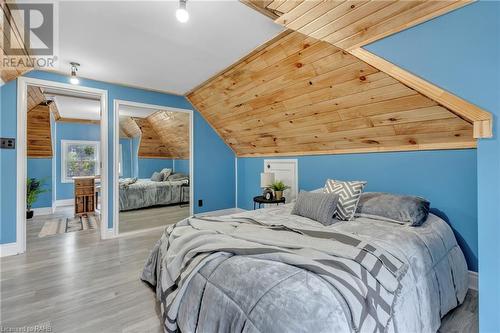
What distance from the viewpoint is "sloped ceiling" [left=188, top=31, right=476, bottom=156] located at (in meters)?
2.12

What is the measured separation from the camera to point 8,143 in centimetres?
286

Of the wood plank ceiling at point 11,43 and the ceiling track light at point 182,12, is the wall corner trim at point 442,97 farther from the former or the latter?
the wood plank ceiling at point 11,43

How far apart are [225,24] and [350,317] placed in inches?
88.9

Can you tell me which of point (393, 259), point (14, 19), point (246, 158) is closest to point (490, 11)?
point (393, 259)

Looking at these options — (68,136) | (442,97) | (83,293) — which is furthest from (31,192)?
(442,97)

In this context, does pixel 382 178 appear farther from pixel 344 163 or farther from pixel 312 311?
pixel 312 311

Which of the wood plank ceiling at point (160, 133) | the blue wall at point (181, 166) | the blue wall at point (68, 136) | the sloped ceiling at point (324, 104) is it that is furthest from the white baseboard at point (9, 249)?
the blue wall at point (181, 166)

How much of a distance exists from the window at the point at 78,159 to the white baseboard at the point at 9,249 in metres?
4.21

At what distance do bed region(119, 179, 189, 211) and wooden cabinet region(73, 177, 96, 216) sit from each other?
1.84ft

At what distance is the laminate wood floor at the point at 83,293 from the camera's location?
5.45 ft

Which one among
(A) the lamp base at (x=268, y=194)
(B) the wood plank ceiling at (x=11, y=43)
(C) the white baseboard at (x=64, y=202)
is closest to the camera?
(B) the wood plank ceiling at (x=11, y=43)

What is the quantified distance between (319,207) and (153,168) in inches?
257

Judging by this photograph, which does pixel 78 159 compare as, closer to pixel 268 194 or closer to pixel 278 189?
pixel 268 194

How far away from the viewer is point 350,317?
101 centimetres
